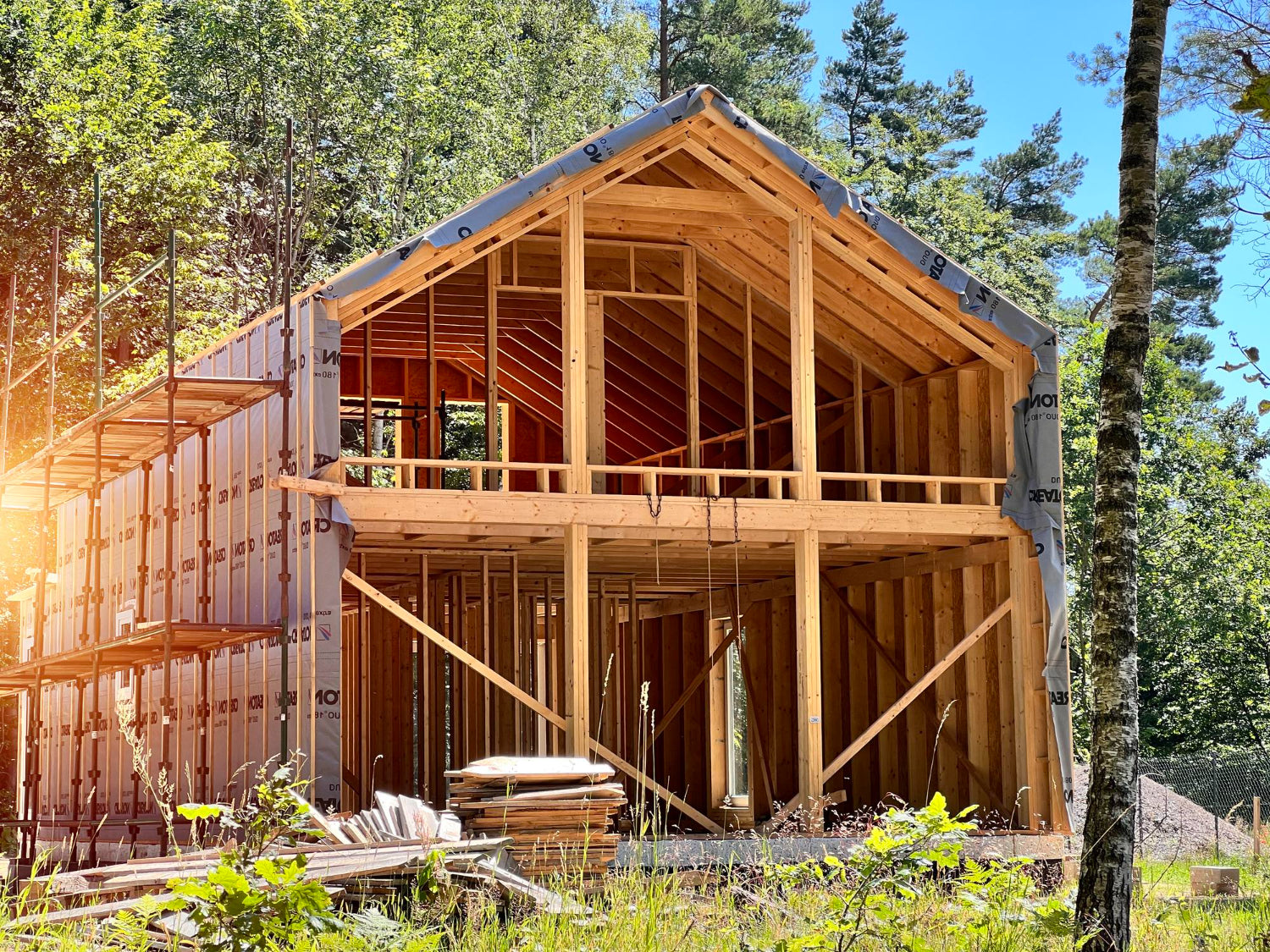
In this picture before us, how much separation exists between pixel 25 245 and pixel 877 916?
27.6 metres

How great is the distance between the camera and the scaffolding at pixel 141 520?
1430 centimetres

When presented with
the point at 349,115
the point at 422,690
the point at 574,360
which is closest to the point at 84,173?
the point at 349,115

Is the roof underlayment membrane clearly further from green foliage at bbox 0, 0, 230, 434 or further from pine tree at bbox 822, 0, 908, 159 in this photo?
pine tree at bbox 822, 0, 908, 159

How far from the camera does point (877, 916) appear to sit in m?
6.31

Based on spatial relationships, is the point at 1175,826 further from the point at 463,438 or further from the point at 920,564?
the point at 463,438

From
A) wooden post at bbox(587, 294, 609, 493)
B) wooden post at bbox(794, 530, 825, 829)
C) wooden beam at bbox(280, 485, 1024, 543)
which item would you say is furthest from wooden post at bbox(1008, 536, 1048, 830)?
wooden post at bbox(587, 294, 609, 493)

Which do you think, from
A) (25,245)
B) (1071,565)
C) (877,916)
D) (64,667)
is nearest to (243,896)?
(877,916)

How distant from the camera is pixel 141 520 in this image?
18344mm

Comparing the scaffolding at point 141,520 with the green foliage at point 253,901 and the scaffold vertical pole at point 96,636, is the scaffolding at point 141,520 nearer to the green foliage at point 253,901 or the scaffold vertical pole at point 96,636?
the scaffold vertical pole at point 96,636

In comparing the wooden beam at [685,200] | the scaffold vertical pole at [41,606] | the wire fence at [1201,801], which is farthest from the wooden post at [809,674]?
the wire fence at [1201,801]

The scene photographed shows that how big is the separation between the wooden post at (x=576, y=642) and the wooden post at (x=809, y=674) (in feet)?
7.20

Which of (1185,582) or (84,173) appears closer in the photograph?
(84,173)

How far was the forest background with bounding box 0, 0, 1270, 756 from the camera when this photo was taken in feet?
100

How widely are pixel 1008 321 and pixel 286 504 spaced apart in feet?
25.6
